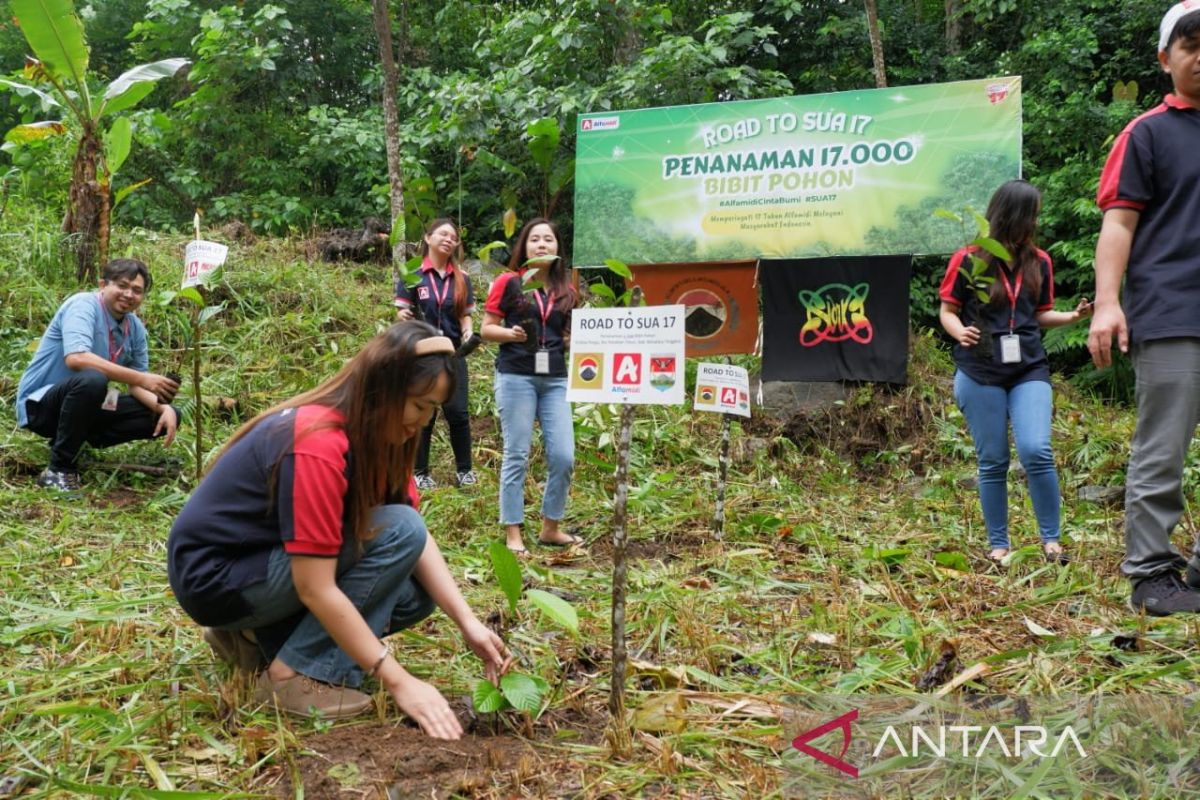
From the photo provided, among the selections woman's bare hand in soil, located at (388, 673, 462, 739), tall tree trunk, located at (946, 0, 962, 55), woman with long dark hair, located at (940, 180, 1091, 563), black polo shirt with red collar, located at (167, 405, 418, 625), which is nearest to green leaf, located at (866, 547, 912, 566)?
woman with long dark hair, located at (940, 180, 1091, 563)

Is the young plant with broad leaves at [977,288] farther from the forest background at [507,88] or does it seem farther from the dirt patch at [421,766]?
the forest background at [507,88]

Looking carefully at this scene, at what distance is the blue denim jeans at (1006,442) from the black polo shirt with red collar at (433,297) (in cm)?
293

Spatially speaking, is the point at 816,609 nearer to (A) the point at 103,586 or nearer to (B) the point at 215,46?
(A) the point at 103,586

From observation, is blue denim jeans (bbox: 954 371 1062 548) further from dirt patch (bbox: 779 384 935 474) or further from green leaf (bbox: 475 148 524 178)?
green leaf (bbox: 475 148 524 178)

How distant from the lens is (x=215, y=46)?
10.4 meters

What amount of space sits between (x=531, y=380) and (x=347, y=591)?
2.27 metres

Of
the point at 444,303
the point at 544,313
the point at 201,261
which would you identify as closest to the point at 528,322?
the point at 544,313

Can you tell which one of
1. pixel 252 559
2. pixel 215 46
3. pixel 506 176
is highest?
pixel 215 46

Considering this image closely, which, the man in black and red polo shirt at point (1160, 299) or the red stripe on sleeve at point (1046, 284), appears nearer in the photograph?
the man in black and red polo shirt at point (1160, 299)

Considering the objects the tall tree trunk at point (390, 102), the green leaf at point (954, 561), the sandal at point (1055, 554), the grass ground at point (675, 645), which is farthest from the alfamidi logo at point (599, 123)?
Result: the sandal at point (1055, 554)

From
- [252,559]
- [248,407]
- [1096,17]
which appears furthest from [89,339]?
[1096,17]

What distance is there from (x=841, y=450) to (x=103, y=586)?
495 centimetres

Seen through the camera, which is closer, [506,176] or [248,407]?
[248,407]

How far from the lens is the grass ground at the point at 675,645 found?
1.92 metres
